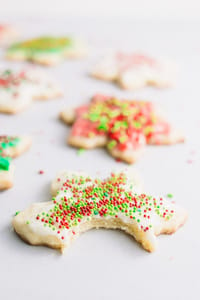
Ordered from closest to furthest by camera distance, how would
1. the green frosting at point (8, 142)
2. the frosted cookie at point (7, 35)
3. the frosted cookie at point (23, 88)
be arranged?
the green frosting at point (8, 142) → the frosted cookie at point (23, 88) → the frosted cookie at point (7, 35)

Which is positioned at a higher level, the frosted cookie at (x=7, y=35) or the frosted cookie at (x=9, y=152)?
the frosted cookie at (x=7, y=35)

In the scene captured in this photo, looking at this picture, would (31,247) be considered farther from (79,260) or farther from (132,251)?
(132,251)

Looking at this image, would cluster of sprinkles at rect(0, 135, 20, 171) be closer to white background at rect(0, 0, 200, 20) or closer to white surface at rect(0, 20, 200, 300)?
white surface at rect(0, 20, 200, 300)

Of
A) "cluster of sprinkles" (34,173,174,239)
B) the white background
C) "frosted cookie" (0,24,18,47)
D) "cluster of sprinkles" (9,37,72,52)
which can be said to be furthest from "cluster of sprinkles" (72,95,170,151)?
the white background

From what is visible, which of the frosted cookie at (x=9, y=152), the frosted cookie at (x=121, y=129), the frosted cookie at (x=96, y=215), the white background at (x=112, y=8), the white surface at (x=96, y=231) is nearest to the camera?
the white surface at (x=96, y=231)

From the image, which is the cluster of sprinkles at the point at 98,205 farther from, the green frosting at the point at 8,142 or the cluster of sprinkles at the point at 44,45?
the cluster of sprinkles at the point at 44,45

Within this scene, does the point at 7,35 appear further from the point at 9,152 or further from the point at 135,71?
the point at 9,152

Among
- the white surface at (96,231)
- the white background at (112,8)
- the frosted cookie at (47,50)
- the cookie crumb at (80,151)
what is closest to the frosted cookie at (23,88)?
the white surface at (96,231)

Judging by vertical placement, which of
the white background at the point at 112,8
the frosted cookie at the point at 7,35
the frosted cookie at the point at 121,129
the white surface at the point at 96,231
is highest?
the white background at the point at 112,8
